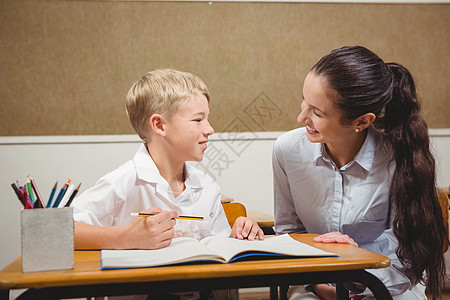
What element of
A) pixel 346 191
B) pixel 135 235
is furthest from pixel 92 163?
pixel 135 235

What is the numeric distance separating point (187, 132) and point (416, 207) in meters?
0.69

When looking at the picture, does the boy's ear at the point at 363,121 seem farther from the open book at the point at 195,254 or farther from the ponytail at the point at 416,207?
the open book at the point at 195,254

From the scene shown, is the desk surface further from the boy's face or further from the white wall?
the white wall

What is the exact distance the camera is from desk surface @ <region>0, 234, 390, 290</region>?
2.35ft

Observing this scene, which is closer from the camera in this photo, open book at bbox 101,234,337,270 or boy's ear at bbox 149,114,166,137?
open book at bbox 101,234,337,270

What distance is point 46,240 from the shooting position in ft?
2.54

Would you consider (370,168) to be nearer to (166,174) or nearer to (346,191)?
(346,191)

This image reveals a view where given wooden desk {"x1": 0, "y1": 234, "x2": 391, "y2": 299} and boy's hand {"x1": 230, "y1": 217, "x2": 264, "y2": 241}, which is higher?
wooden desk {"x1": 0, "y1": 234, "x2": 391, "y2": 299}

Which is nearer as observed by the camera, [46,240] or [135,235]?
[46,240]

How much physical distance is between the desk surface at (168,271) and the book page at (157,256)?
0.05 ft

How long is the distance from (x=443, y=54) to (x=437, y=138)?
69 centimetres

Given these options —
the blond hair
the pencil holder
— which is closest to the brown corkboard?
the blond hair

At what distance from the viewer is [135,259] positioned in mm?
831

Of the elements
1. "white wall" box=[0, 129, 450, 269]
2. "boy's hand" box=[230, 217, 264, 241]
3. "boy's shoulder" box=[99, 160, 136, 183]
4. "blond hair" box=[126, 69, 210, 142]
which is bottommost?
"white wall" box=[0, 129, 450, 269]
